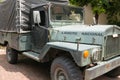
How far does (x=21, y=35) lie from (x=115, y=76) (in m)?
3.37

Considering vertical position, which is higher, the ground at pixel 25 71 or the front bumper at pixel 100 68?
the front bumper at pixel 100 68

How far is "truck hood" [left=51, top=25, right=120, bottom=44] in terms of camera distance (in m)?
4.83

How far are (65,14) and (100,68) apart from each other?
7.70 ft

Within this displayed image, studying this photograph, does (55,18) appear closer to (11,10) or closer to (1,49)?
(11,10)

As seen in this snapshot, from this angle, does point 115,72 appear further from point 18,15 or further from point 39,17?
point 18,15

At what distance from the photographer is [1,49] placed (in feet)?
34.0

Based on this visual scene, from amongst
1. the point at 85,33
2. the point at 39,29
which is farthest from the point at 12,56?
the point at 85,33

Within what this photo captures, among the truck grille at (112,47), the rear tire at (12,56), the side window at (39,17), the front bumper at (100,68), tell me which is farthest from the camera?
the rear tire at (12,56)

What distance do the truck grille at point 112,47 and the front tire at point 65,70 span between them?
36.7 inches

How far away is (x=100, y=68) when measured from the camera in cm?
455

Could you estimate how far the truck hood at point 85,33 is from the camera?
15.8ft

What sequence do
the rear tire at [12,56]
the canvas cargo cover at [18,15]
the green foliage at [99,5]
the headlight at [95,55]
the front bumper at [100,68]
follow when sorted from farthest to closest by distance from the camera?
the green foliage at [99,5], the rear tire at [12,56], the canvas cargo cover at [18,15], the headlight at [95,55], the front bumper at [100,68]

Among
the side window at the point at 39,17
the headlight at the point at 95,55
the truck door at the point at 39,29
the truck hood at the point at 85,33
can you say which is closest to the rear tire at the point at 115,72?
the truck hood at the point at 85,33

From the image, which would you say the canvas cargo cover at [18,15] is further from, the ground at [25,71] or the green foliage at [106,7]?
the green foliage at [106,7]
